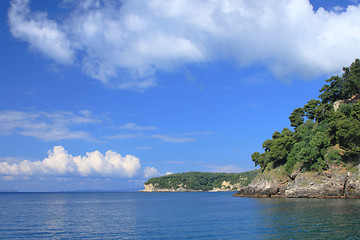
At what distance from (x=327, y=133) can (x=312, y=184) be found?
1739 centimetres

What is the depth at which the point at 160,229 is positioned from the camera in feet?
122

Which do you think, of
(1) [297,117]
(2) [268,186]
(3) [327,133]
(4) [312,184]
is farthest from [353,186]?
(1) [297,117]

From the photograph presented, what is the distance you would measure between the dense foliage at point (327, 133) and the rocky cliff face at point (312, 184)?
3.08 metres

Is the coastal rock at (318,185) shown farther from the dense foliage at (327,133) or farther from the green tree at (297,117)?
the green tree at (297,117)

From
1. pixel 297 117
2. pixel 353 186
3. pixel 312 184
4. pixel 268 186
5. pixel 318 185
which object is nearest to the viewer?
pixel 353 186

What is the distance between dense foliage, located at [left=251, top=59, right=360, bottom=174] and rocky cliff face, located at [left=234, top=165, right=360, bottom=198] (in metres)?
3.08

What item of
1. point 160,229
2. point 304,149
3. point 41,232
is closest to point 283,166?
point 304,149

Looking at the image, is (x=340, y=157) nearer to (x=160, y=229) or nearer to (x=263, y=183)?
(x=263, y=183)

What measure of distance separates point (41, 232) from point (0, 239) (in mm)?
5212

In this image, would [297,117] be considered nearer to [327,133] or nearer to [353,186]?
[327,133]

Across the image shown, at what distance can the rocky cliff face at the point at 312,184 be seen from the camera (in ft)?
243

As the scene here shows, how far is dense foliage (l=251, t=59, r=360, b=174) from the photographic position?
253 feet

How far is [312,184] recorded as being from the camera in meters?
84.1

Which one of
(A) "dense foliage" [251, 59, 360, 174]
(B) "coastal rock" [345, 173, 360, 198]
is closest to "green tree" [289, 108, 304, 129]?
(A) "dense foliage" [251, 59, 360, 174]
